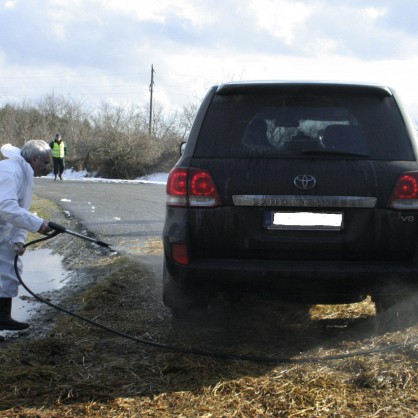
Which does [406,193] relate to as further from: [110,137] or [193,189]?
[110,137]

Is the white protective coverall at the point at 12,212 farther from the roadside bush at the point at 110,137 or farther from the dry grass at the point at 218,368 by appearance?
the roadside bush at the point at 110,137

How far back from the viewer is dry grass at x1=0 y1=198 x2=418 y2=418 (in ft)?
11.0

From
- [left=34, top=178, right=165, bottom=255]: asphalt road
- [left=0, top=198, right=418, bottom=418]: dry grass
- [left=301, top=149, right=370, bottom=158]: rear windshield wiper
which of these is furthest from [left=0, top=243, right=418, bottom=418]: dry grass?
[left=34, top=178, right=165, bottom=255]: asphalt road

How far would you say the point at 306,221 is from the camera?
13.0 ft

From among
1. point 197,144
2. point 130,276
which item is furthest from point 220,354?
point 130,276

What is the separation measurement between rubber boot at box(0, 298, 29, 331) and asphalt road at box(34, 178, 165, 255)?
352cm

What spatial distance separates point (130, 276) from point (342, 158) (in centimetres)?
346

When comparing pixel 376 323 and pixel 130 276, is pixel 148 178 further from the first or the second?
pixel 376 323

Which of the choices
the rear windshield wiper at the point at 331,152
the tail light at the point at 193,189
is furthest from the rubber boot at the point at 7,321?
the rear windshield wiper at the point at 331,152

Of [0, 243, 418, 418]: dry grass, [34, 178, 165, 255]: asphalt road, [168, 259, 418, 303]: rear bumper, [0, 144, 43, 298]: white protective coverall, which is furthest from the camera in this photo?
[34, 178, 165, 255]: asphalt road

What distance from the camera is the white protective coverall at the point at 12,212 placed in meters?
4.51

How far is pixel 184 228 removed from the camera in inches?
159

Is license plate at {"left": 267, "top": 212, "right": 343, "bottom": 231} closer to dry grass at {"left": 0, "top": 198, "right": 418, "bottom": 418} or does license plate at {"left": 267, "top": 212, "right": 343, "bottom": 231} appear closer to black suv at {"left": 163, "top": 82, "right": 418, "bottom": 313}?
black suv at {"left": 163, "top": 82, "right": 418, "bottom": 313}

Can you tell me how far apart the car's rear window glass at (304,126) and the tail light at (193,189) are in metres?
0.15
